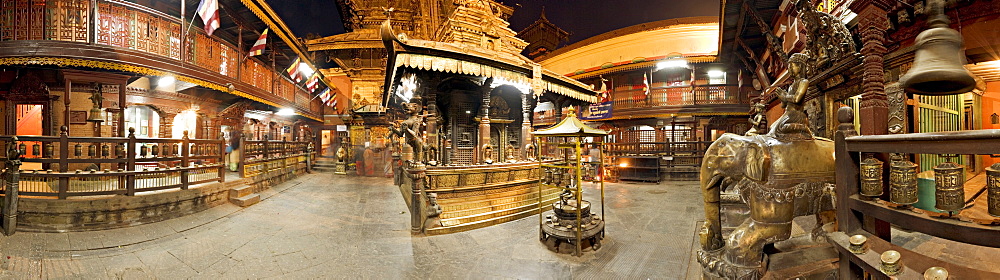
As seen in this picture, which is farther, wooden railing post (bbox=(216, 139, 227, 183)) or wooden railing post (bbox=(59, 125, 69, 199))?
wooden railing post (bbox=(216, 139, 227, 183))

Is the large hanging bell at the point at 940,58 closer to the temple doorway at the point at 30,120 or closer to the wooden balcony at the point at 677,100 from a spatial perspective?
the wooden balcony at the point at 677,100

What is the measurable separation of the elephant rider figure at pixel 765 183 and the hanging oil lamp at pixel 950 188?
107 cm

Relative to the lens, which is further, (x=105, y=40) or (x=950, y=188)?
(x=105, y=40)

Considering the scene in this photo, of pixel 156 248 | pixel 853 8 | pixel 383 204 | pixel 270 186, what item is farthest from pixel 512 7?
pixel 156 248

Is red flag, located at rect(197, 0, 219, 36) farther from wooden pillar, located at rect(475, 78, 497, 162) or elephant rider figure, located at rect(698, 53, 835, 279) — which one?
elephant rider figure, located at rect(698, 53, 835, 279)

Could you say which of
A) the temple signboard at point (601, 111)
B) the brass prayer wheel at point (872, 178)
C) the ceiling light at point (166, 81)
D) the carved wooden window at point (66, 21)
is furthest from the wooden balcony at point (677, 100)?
the carved wooden window at point (66, 21)

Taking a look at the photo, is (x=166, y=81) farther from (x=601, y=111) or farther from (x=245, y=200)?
(x=601, y=111)

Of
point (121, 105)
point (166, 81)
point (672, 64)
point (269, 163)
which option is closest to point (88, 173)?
point (121, 105)

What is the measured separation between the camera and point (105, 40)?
859 centimetres

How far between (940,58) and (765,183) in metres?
1.43

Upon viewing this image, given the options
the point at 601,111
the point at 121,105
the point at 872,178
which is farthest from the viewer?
the point at 601,111

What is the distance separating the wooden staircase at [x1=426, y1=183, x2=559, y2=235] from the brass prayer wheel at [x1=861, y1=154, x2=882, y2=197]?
5183 millimetres

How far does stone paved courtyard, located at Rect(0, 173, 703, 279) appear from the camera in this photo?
4020mm

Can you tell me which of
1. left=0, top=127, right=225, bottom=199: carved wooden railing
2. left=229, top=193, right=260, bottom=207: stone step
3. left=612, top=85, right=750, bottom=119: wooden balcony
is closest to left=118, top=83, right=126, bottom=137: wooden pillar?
left=0, top=127, right=225, bottom=199: carved wooden railing
